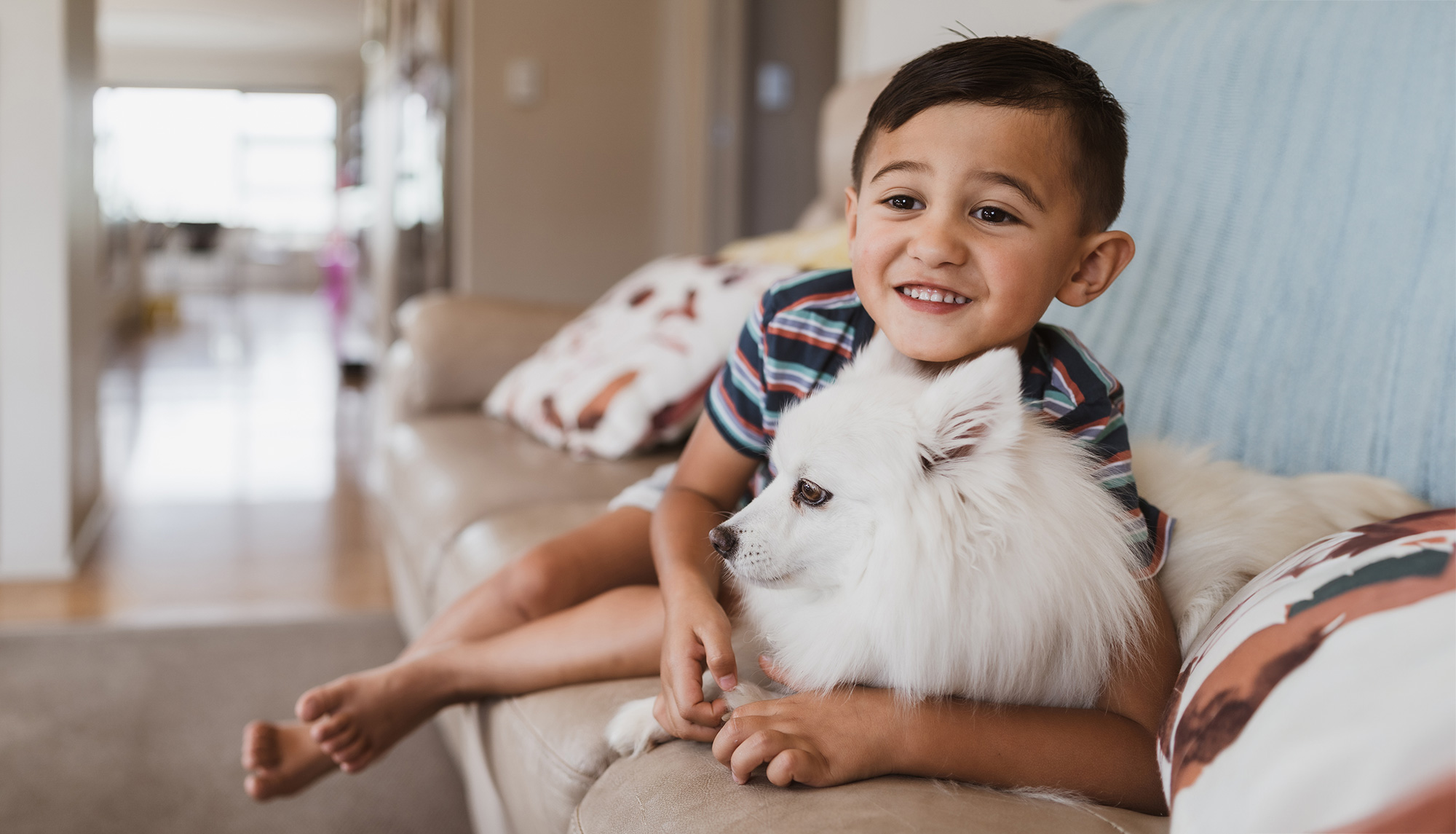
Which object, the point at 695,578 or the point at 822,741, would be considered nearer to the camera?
the point at 822,741

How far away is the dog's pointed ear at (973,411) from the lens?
2.13 feet

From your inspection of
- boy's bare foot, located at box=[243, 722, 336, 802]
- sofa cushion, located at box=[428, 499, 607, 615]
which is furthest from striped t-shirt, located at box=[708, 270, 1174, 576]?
boy's bare foot, located at box=[243, 722, 336, 802]

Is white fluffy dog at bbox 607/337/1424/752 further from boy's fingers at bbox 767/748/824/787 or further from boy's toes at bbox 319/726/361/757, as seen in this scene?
boy's toes at bbox 319/726/361/757

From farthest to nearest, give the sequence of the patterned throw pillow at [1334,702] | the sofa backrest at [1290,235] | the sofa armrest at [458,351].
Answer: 1. the sofa armrest at [458,351]
2. the sofa backrest at [1290,235]
3. the patterned throw pillow at [1334,702]

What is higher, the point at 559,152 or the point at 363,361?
the point at 559,152

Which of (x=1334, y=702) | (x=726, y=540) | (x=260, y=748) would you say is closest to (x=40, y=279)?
(x=260, y=748)

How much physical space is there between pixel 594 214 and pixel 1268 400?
3463 mm

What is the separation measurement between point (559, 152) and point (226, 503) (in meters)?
1.88

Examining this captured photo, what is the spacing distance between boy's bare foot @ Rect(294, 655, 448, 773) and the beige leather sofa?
70 millimetres

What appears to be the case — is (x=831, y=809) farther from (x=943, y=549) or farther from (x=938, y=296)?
(x=938, y=296)

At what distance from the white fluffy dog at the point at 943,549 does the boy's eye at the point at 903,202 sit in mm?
108

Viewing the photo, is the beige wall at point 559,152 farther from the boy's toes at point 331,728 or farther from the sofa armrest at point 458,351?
the boy's toes at point 331,728

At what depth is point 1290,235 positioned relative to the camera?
106cm

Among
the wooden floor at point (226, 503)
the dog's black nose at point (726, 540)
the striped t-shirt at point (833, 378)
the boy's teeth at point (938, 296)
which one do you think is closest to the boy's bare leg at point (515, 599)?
the striped t-shirt at point (833, 378)
